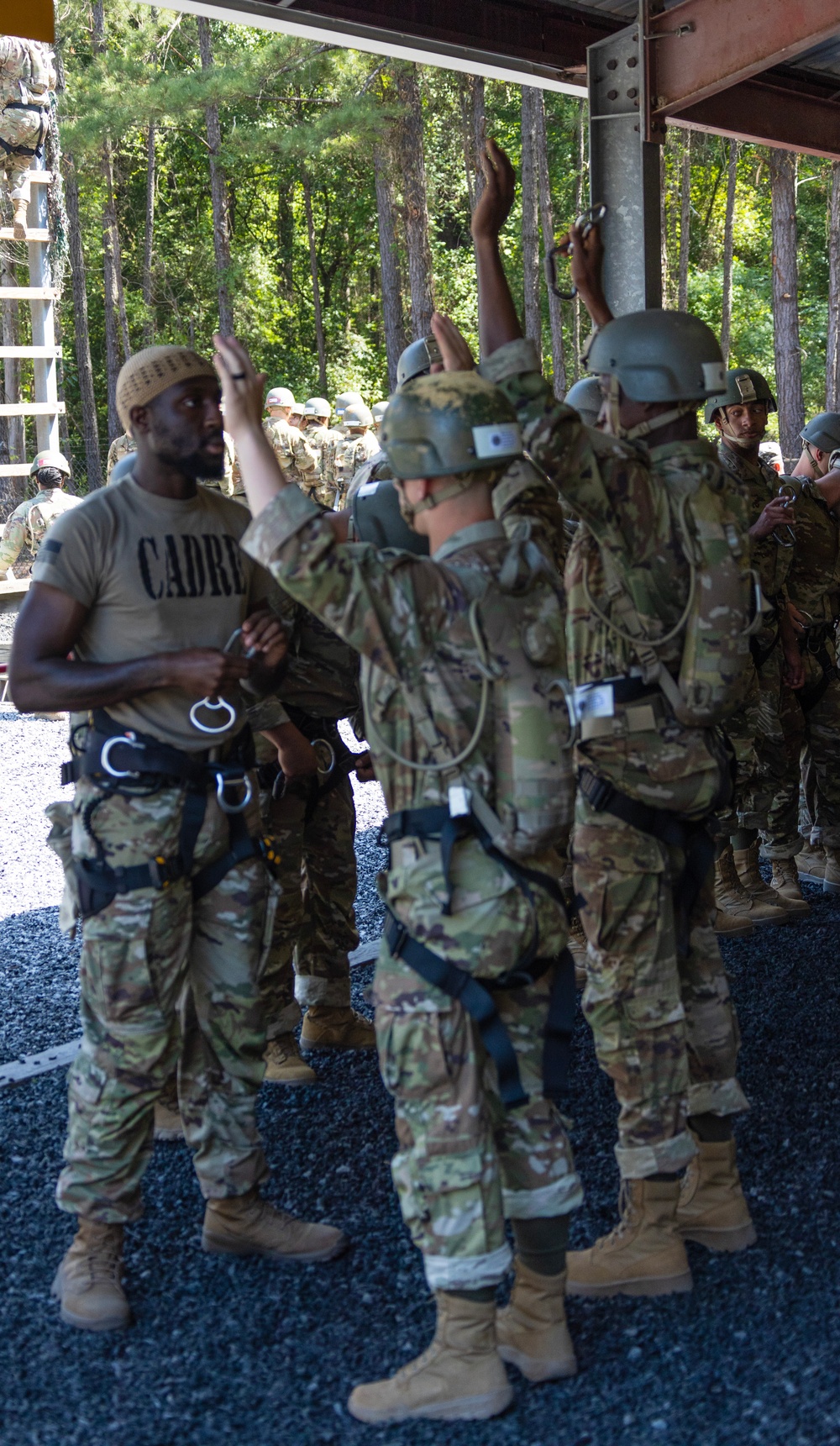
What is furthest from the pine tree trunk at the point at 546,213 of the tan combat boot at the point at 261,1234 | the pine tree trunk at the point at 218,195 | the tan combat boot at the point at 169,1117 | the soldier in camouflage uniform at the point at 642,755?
the tan combat boot at the point at 261,1234

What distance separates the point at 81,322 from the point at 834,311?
2099 cm

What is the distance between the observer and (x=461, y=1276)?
117 inches

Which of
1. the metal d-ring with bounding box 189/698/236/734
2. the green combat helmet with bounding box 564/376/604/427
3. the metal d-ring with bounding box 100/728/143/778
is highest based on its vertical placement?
the green combat helmet with bounding box 564/376/604/427

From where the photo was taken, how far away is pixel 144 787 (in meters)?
3.49

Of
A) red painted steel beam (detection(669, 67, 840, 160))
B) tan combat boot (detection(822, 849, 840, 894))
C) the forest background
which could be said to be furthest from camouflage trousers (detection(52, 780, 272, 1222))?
the forest background

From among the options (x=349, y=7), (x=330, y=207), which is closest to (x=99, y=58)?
(x=330, y=207)

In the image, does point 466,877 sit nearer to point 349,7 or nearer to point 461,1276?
point 461,1276

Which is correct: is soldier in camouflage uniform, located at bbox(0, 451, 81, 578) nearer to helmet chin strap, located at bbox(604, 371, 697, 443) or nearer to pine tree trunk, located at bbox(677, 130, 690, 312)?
helmet chin strap, located at bbox(604, 371, 697, 443)

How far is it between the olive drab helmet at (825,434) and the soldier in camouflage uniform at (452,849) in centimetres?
490

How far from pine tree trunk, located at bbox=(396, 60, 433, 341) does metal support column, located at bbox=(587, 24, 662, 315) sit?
47.7 feet

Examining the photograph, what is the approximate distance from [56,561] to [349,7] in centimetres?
411

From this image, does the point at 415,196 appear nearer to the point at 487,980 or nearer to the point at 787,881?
the point at 787,881

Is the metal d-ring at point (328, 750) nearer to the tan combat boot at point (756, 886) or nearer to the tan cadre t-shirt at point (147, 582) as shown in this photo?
the tan cadre t-shirt at point (147, 582)

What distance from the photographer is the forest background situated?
2575cm
